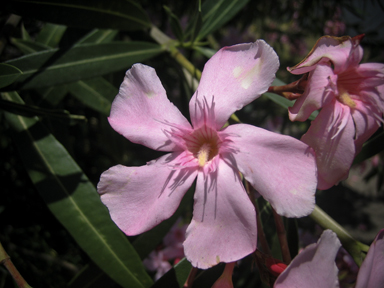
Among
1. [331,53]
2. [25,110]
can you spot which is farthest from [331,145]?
[25,110]

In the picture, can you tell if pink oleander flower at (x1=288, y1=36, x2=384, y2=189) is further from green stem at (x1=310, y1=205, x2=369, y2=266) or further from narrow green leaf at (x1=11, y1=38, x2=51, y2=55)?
narrow green leaf at (x1=11, y1=38, x2=51, y2=55)

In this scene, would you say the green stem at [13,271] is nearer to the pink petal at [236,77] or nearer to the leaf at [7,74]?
the leaf at [7,74]

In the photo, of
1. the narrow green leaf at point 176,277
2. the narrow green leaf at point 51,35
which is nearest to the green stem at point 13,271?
the narrow green leaf at point 176,277

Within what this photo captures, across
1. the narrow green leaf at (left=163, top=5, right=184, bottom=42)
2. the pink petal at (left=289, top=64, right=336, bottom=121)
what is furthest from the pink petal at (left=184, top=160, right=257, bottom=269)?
the narrow green leaf at (left=163, top=5, right=184, bottom=42)

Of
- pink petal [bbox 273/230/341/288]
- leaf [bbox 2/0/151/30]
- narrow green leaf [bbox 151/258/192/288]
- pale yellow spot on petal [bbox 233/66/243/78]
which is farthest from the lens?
leaf [bbox 2/0/151/30]

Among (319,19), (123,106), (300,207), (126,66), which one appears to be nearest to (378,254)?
(300,207)
